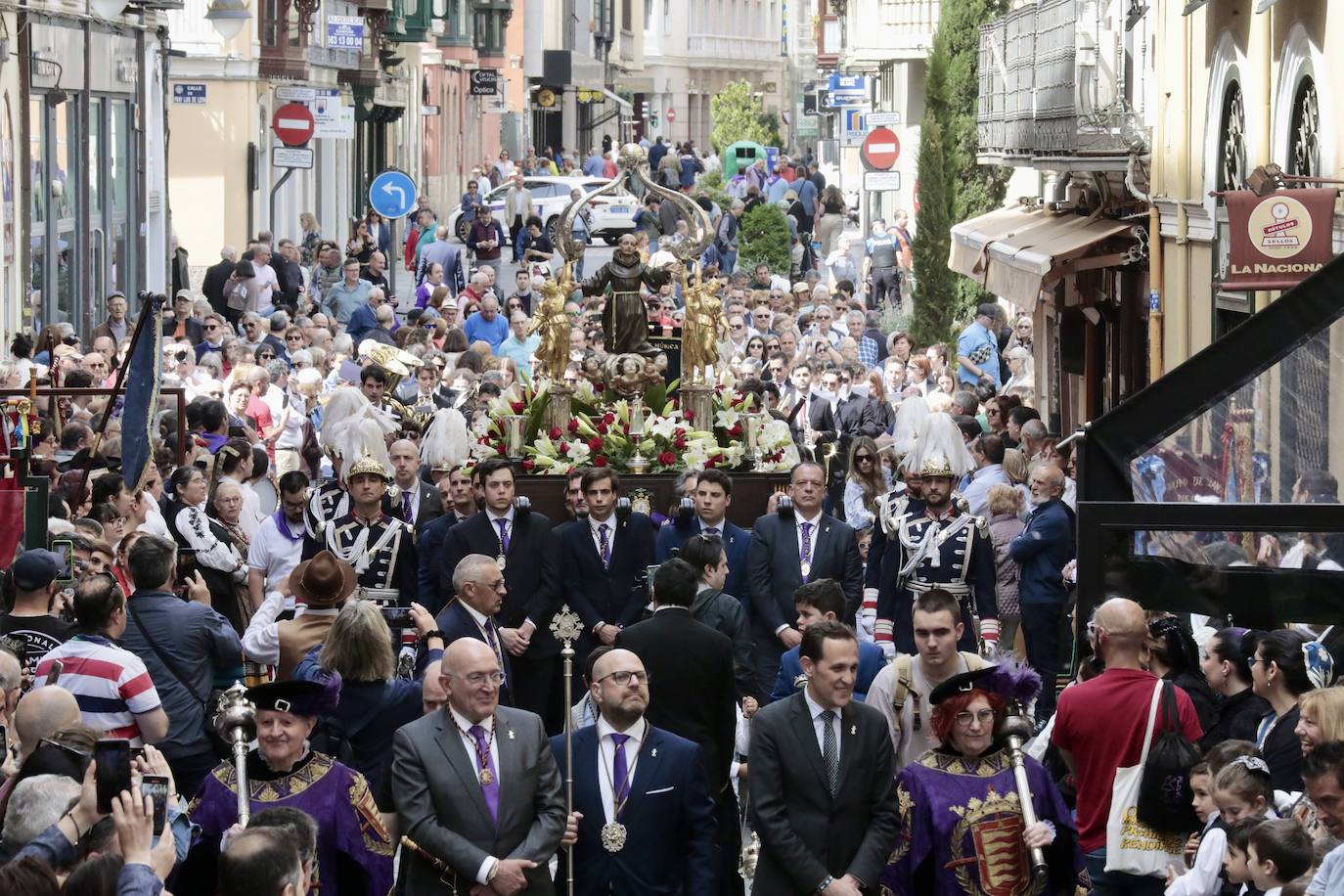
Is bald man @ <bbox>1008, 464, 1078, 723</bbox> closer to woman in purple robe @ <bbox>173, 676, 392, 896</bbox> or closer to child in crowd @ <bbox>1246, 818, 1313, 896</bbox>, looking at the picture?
woman in purple robe @ <bbox>173, 676, 392, 896</bbox>

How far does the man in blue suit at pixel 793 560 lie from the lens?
12523 millimetres

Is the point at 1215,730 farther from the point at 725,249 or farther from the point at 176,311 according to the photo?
the point at 725,249

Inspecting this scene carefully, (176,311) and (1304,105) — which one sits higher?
(1304,105)

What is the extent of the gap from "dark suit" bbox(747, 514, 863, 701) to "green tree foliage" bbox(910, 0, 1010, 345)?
18654mm

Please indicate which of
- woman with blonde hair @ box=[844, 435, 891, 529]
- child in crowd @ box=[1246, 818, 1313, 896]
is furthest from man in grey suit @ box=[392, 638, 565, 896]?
woman with blonde hair @ box=[844, 435, 891, 529]

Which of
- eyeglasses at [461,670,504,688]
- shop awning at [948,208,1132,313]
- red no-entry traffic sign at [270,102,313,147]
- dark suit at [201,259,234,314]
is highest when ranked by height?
red no-entry traffic sign at [270,102,313,147]

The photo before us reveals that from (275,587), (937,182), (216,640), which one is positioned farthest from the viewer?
(937,182)

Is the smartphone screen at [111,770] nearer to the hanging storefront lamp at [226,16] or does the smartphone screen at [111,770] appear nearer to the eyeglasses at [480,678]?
the eyeglasses at [480,678]

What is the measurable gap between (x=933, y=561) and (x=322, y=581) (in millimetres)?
3430

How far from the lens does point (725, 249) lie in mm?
38875

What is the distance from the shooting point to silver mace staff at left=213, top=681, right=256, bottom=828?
25.3ft

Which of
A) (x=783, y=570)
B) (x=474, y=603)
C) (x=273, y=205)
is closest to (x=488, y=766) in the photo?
(x=474, y=603)

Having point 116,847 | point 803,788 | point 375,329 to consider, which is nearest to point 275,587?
point 803,788

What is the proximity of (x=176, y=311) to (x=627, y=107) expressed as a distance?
230ft
